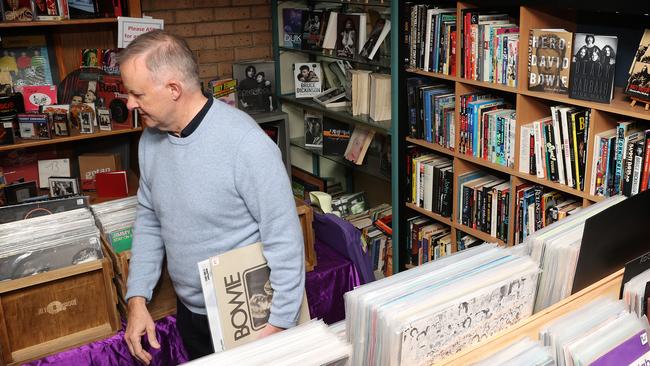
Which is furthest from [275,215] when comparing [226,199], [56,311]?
[56,311]

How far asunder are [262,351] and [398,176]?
229 cm

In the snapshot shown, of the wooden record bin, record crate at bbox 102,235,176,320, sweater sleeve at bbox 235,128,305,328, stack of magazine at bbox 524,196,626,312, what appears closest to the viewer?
the wooden record bin

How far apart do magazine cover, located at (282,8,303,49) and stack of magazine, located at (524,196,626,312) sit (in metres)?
2.75

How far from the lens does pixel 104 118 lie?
3.07 meters

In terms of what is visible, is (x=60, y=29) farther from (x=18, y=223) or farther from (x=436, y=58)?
(x=436, y=58)

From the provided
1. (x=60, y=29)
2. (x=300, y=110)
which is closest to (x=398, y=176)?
(x=300, y=110)

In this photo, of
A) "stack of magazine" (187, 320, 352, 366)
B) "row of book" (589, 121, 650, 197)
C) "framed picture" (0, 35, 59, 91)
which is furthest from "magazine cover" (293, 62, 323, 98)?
"stack of magazine" (187, 320, 352, 366)

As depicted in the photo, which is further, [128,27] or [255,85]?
[255,85]

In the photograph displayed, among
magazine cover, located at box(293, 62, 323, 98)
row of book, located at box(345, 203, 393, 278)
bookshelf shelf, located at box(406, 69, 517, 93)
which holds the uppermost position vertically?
bookshelf shelf, located at box(406, 69, 517, 93)

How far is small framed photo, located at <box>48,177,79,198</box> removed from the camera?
3.07m

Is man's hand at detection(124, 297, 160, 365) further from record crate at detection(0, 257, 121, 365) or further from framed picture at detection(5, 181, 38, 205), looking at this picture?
framed picture at detection(5, 181, 38, 205)

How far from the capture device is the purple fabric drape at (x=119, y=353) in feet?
6.08

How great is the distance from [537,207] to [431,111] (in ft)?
2.29

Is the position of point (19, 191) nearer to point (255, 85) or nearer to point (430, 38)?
point (255, 85)
